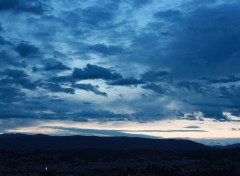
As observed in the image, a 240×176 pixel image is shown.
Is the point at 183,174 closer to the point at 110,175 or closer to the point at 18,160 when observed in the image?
the point at 110,175

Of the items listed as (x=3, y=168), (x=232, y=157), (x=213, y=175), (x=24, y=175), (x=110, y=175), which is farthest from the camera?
(x=232, y=157)

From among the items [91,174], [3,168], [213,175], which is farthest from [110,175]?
[3,168]

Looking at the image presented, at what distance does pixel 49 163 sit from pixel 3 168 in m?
27.5

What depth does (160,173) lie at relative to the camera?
127 metres

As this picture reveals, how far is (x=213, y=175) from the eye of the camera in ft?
393

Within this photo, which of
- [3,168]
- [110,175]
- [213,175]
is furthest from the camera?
[3,168]

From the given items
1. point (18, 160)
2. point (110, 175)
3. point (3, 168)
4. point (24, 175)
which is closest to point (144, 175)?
point (110, 175)

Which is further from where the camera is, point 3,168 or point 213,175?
point 3,168

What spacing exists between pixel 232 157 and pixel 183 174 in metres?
76.6

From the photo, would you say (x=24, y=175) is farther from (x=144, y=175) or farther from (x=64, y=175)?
(x=144, y=175)

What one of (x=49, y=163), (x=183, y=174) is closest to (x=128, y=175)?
(x=183, y=174)

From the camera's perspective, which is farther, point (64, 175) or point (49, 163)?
point (49, 163)

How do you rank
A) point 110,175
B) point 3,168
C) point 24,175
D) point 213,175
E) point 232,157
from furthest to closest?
1. point 232,157
2. point 3,168
3. point 24,175
4. point 110,175
5. point 213,175

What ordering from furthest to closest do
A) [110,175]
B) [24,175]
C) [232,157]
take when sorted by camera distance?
[232,157]
[24,175]
[110,175]
